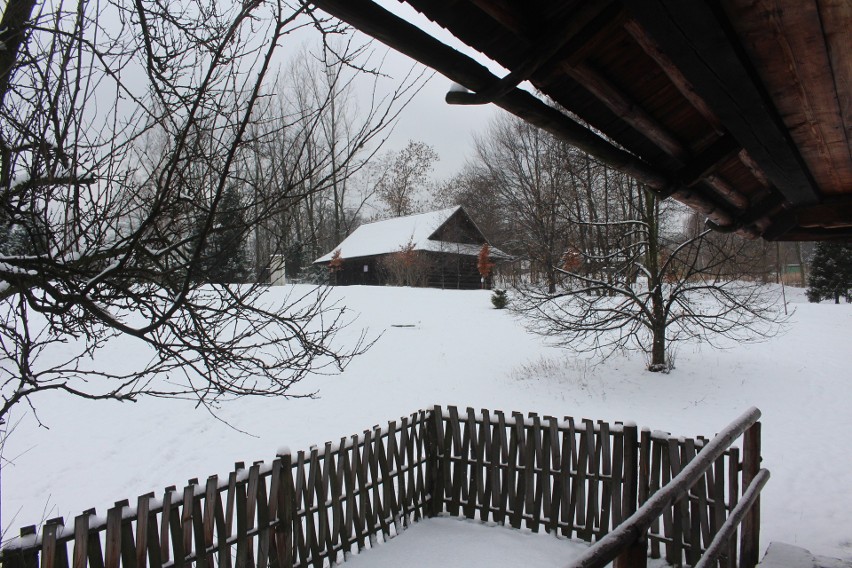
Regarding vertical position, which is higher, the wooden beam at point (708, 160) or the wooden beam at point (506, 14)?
the wooden beam at point (506, 14)

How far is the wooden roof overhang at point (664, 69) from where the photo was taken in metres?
1.38

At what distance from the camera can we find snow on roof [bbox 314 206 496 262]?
31.5 meters

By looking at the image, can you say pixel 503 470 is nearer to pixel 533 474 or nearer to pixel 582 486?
pixel 533 474

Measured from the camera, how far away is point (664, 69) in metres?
1.78

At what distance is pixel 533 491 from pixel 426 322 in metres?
13.1

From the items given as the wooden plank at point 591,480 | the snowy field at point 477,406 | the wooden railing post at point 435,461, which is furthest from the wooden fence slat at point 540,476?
the wooden railing post at point 435,461

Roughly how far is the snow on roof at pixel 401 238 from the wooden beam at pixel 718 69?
2829cm

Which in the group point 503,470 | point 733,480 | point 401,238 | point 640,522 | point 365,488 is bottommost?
point 503,470

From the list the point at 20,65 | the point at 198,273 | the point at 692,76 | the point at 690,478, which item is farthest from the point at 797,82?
the point at 20,65

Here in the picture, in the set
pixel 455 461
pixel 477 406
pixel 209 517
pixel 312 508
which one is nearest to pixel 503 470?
pixel 455 461

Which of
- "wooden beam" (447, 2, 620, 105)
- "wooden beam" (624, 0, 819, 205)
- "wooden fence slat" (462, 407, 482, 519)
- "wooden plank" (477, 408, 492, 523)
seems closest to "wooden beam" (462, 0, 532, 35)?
"wooden beam" (447, 2, 620, 105)

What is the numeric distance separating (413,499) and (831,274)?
101 feet

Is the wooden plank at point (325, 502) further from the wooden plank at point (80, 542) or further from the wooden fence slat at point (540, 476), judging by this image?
the wooden fence slat at point (540, 476)

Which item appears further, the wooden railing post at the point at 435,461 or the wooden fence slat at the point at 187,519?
the wooden railing post at the point at 435,461
